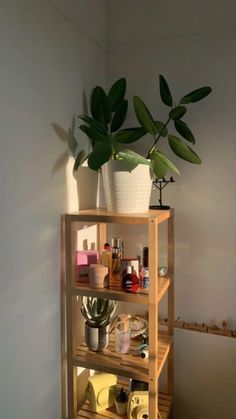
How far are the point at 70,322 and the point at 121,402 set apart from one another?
0.43 metres

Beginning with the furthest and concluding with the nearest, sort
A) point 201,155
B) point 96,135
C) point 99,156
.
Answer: point 201,155, point 96,135, point 99,156

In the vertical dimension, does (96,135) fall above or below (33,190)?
above

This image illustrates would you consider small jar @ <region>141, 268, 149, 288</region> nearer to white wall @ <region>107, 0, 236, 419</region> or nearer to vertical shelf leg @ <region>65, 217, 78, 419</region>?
vertical shelf leg @ <region>65, 217, 78, 419</region>

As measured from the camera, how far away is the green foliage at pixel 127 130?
46.6 inches

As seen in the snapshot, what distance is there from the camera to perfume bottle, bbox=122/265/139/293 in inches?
49.4

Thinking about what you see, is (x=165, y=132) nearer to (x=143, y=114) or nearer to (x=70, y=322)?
(x=143, y=114)

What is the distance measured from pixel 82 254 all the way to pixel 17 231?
15.1 inches

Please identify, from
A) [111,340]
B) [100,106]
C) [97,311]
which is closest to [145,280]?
[97,311]

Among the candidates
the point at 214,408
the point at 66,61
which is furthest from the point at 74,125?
the point at 214,408

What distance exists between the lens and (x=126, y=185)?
123 cm

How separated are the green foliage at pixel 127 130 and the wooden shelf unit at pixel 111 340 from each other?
0.70 feet

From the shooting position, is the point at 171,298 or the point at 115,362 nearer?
the point at 115,362

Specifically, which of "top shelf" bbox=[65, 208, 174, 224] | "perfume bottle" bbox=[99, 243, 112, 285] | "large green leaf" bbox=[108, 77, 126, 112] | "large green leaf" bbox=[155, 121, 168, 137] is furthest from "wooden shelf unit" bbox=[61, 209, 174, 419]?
"large green leaf" bbox=[108, 77, 126, 112]

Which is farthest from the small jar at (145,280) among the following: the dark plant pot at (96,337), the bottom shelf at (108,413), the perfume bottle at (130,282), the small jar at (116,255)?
the bottom shelf at (108,413)
